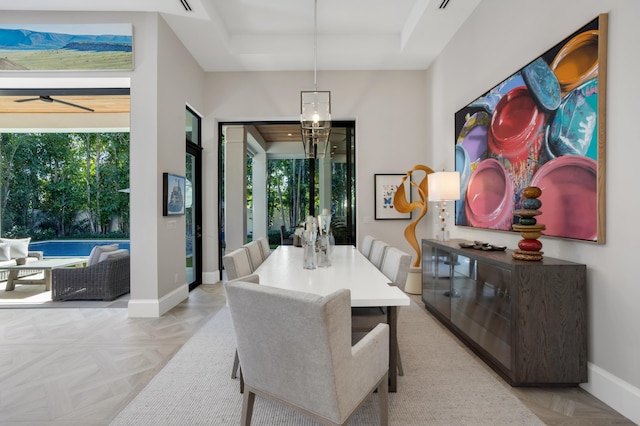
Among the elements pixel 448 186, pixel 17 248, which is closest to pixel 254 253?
pixel 448 186

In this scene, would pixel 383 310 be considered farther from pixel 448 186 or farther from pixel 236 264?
pixel 448 186

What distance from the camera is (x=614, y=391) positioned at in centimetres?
177

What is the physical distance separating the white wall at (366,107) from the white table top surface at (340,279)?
2.41 m

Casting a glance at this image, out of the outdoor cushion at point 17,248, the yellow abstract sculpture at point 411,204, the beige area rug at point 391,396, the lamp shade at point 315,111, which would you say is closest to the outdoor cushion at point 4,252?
the outdoor cushion at point 17,248

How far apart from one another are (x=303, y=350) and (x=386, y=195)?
162 inches

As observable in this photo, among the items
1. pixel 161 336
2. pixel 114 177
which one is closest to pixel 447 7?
pixel 161 336

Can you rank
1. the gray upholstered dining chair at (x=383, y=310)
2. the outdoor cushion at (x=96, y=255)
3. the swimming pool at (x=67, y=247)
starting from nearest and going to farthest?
the gray upholstered dining chair at (x=383, y=310), the outdoor cushion at (x=96, y=255), the swimming pool at (x=67, y=247)

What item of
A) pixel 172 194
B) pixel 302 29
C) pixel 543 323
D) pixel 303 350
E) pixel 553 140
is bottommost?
pixel 543 323

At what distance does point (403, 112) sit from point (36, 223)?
9765mm

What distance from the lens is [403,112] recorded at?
5035 mm

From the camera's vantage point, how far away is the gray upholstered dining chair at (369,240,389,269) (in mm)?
2719

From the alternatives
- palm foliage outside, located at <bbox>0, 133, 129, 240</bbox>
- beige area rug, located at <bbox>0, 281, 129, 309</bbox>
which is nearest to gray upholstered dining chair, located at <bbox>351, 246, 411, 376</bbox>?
beige area rug, located at <bbox>0, 281, 129, 309</bbox>

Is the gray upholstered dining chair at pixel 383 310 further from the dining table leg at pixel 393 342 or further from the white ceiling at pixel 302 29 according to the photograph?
the white ceiling at pixel 302 29

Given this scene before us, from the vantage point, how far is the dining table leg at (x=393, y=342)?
6.07 feet
